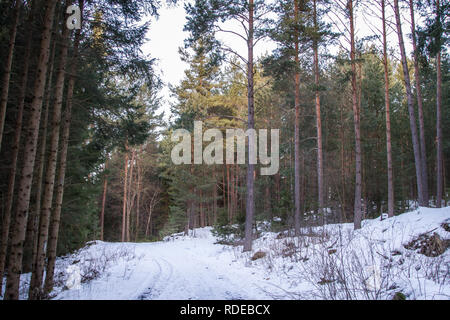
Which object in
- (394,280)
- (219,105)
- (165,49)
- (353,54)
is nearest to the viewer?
(394,280)

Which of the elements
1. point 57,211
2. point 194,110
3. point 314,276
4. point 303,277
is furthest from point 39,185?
point 194,110

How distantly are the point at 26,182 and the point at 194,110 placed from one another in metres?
11.5

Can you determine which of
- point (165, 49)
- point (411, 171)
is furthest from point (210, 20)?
point (411, 171)

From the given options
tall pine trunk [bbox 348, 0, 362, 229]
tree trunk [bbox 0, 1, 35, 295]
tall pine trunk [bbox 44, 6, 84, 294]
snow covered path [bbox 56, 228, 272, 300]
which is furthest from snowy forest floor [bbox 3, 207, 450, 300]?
tall pine trunk [bbox 348, 0, 362, 229]

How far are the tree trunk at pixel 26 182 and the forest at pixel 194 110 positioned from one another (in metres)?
0.02

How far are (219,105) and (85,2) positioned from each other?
53.2ft

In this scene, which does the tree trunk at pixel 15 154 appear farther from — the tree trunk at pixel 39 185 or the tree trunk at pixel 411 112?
the tree trunk at pixel 411 112

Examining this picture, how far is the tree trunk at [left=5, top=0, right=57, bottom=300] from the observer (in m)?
4.17

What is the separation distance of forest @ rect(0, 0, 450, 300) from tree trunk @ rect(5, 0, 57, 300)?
0.7 inches

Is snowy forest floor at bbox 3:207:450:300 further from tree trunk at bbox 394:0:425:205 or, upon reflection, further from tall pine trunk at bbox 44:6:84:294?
tree trunk at bbox 394:0:425:205

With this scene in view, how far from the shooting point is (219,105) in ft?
72.6

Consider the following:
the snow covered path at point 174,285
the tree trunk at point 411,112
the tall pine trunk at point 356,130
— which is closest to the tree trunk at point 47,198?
the snow covered path at point 174,285

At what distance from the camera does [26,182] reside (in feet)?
14.1
